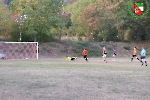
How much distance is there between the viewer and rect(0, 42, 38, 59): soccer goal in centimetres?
4291

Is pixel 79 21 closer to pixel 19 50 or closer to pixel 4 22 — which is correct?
pixel 4 22

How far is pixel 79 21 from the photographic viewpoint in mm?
60094

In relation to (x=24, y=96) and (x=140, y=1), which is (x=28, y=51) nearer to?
(x=140, y=1)

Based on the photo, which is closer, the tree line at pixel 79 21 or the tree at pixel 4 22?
the tree line at pixel 79 21

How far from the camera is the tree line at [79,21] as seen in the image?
1903 inches

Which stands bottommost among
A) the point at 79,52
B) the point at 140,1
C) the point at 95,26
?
the point at 79,52

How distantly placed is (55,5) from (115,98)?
128ft

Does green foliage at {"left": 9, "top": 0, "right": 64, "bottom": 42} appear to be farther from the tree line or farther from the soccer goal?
the soccer goal

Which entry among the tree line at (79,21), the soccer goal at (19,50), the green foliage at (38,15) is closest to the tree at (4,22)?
the tree line at (79,21)

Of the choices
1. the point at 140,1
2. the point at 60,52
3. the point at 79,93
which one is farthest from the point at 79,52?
the point at 79,93

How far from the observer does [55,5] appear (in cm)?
4991

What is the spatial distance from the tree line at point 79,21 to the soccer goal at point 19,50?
3.18 metres

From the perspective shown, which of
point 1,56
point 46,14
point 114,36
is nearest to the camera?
point 1,56

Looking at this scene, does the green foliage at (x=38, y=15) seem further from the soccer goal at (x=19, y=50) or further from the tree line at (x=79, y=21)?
the soccer goal at (x=19, y=50)
